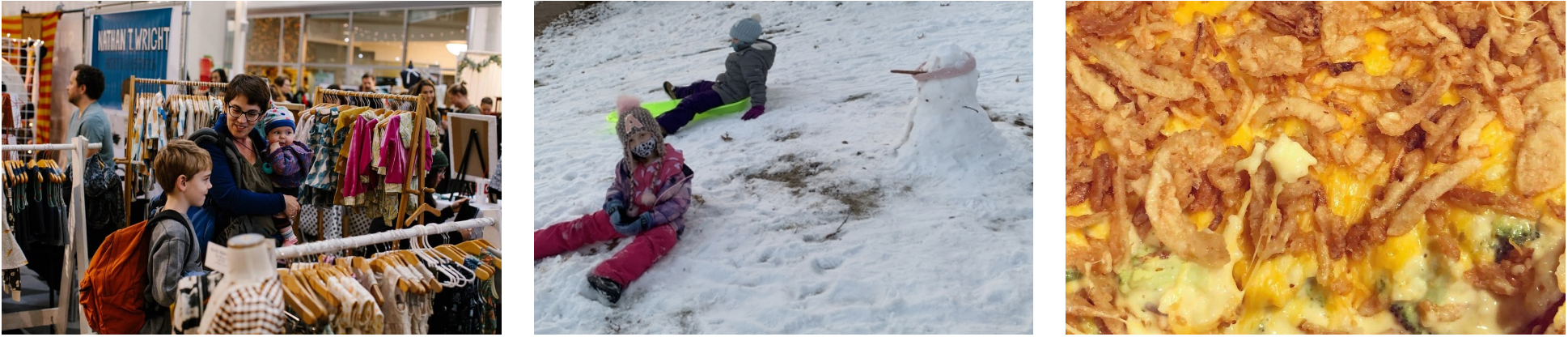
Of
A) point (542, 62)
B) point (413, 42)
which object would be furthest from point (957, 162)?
point (413, 42)

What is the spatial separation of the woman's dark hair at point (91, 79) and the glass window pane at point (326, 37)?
22.8ft

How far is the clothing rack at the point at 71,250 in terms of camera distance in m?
2.64

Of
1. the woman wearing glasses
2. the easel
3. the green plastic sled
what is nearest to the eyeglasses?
the woman wearing glasses

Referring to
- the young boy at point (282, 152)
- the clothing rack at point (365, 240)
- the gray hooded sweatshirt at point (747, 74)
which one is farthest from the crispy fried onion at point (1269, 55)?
the young boy at point (282, 152)

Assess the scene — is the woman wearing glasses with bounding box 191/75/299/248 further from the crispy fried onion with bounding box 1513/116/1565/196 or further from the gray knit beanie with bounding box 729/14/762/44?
the crispy fried onion with bounding box 1513/116/1565/196

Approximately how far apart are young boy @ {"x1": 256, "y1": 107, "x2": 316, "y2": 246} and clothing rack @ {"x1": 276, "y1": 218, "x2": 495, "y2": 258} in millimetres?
751

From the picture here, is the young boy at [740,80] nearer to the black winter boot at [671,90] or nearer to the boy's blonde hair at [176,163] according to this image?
the black winter boot at [671,90]

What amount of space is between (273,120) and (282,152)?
0.32 feet

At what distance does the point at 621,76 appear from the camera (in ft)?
7.39

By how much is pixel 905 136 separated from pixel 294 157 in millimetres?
1694

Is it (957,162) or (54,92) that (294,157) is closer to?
(957,162)

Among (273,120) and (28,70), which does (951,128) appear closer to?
(273,120)

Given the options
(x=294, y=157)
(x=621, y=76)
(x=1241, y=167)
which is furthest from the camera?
(x=294, y=157)

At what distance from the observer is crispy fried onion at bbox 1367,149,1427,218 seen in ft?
6.89
